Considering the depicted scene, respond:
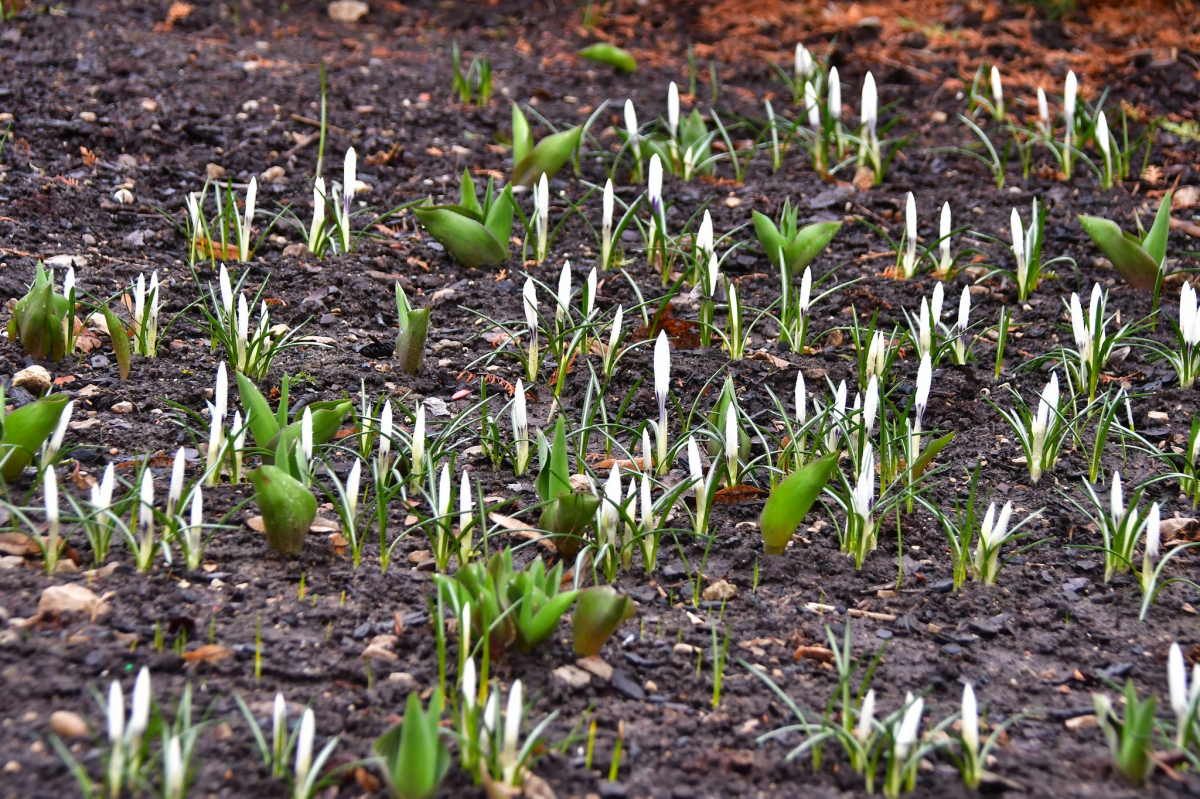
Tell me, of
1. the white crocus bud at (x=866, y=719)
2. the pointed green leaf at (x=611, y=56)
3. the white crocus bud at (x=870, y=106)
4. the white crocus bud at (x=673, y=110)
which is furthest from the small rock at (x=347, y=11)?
the white crocus bud at (x=866, y=719)

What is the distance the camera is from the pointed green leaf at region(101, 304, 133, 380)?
2.79 m

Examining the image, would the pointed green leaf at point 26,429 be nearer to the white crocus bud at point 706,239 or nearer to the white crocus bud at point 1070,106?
the white crocus bud at point 706,239

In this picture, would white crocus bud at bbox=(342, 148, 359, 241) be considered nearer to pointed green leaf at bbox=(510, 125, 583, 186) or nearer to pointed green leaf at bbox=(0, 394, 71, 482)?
pointed green leaf at bbox=(510, 125, 583, 186)

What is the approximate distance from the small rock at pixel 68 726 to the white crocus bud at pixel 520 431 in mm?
1225

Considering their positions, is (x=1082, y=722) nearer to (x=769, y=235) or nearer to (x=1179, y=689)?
(x=1179, y=689)

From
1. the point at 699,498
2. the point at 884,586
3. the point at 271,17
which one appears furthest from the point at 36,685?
the point at 271,17

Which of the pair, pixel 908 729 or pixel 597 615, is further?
pixel 597 615

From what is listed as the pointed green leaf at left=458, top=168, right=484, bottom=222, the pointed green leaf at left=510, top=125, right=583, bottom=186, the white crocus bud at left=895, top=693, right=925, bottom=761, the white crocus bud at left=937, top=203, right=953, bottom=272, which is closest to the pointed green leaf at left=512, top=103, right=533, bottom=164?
the pointed green leaf at left=510, top=125, right=583, bottom=186

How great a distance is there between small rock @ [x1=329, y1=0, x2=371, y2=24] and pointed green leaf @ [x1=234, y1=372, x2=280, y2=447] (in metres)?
4.26

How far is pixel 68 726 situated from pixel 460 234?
2307 mm

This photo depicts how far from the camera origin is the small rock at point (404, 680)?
6.56 ft

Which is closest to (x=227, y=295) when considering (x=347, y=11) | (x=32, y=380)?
(x=32, y=380)

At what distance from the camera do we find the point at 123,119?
4391 mm

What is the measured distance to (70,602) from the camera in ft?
6.78
